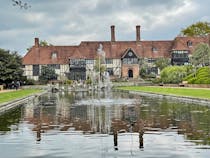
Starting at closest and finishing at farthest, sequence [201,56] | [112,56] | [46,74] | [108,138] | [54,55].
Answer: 1. [108,138]
2. [201,56]
3. [46,74]
4. [112,56]
5. [54,55]

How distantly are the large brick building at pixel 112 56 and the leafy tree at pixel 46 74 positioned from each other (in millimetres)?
2917

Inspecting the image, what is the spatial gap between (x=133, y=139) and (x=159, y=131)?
84.8 inches

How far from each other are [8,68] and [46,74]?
23.5 meters

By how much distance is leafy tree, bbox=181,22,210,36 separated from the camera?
354 feet

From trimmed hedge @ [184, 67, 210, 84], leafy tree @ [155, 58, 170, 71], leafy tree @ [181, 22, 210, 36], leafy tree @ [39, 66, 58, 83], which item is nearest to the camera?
trimmed hedge @ [184, 67, 210, 84]

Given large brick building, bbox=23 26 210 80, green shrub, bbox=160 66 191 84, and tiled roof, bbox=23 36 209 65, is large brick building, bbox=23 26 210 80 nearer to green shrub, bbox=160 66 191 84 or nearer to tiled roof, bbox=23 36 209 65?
tiled roof, bbox=23 36 209 65

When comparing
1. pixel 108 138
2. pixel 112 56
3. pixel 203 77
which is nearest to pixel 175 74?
pixel 203 77

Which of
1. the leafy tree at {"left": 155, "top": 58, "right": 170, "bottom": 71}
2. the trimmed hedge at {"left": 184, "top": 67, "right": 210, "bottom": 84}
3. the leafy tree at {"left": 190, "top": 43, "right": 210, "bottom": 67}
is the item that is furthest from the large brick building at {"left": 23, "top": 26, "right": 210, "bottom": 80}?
the trimmed hedge at {"left": 184, "top": 67, "right": 210, "bottom": 84}

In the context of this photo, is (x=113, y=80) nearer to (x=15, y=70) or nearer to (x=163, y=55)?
(x=163, y=55)

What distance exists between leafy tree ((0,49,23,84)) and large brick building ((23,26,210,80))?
24.0m

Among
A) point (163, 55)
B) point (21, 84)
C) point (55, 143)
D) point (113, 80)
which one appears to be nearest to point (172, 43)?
point (163, 55)

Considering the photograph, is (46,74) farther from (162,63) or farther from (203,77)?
(203,77)

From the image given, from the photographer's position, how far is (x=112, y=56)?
10419 centimetres

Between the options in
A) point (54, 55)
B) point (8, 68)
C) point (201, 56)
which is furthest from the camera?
point (54, 55)
